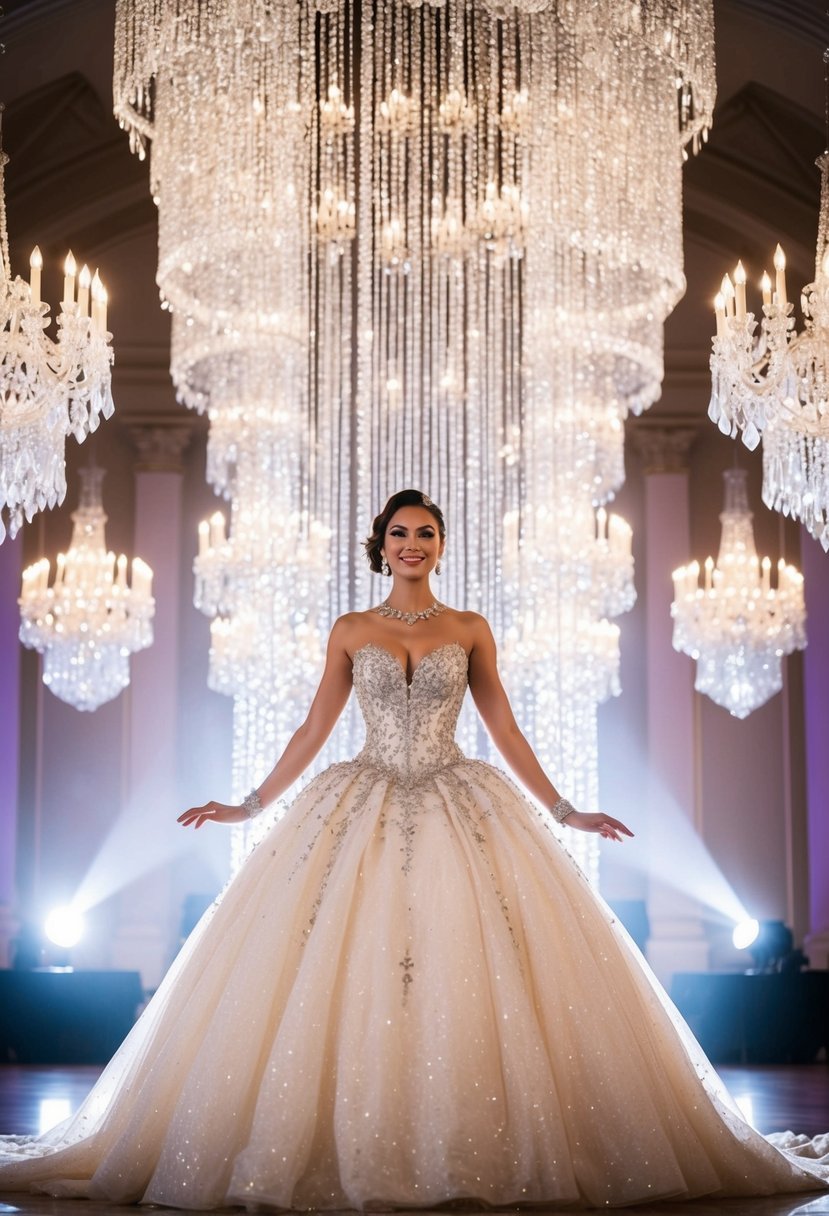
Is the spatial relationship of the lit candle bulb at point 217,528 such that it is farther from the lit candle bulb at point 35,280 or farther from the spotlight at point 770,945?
the spotlight at point 770,945

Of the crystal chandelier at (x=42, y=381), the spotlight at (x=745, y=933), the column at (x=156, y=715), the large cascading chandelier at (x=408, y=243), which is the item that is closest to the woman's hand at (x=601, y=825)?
the crystal chandelier at (x=42, y=381)

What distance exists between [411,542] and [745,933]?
7.02m

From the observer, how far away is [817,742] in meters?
10.3

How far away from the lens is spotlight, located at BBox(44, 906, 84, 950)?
966cm

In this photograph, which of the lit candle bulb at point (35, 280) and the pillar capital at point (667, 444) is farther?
the pillar capital at point (667, 444)

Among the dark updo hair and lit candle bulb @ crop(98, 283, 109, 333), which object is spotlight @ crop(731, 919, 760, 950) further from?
the dark updo hair

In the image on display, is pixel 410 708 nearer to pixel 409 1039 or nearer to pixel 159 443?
pixel 409 1039

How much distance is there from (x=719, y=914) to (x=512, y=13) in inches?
239

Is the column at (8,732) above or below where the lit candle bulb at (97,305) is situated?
below

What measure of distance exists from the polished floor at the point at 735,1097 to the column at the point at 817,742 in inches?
69.3

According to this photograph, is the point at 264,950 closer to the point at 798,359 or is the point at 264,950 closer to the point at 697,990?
the point at 798,359

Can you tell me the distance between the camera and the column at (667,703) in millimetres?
10445

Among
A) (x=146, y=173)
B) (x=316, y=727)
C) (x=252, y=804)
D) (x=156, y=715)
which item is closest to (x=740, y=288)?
(x=316, y=727)

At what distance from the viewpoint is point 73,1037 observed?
27.5 feet
